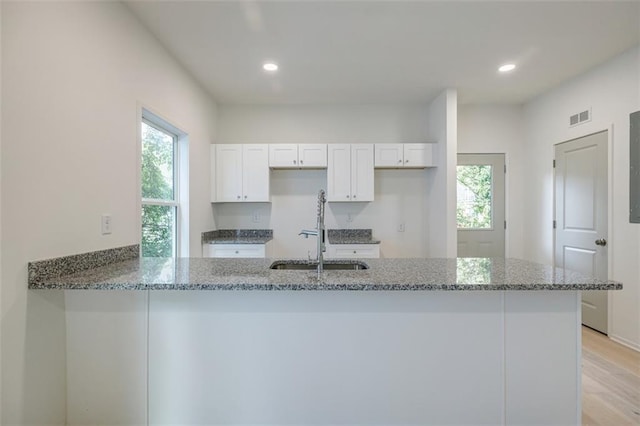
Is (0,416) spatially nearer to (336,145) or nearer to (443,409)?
(443,409)

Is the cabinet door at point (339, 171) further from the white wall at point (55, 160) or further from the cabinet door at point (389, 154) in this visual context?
the white wall at point (55, 160)

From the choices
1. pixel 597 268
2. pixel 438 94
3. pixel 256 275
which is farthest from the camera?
pixel 438 94

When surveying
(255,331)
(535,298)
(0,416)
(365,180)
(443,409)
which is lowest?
(443,409)

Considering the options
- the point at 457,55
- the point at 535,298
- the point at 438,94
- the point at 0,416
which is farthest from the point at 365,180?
the point at 0,416

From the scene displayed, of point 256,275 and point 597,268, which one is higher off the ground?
point 256,275

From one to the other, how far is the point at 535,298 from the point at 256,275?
140 cm

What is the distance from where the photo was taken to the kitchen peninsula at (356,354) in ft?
5.05

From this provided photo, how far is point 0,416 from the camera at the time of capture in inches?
52.8

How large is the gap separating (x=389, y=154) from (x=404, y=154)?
190 millimetres

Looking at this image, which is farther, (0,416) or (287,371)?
(287,371)

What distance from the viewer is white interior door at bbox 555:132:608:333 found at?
10.2ft

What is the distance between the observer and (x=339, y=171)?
391cm

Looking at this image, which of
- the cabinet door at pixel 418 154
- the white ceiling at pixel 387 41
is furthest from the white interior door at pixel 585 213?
the cabinet door at pixel 418 154

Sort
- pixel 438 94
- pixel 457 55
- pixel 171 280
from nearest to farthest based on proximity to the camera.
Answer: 1. pixel 171 280
2. pixel 457 55
3. pixel 438 94
